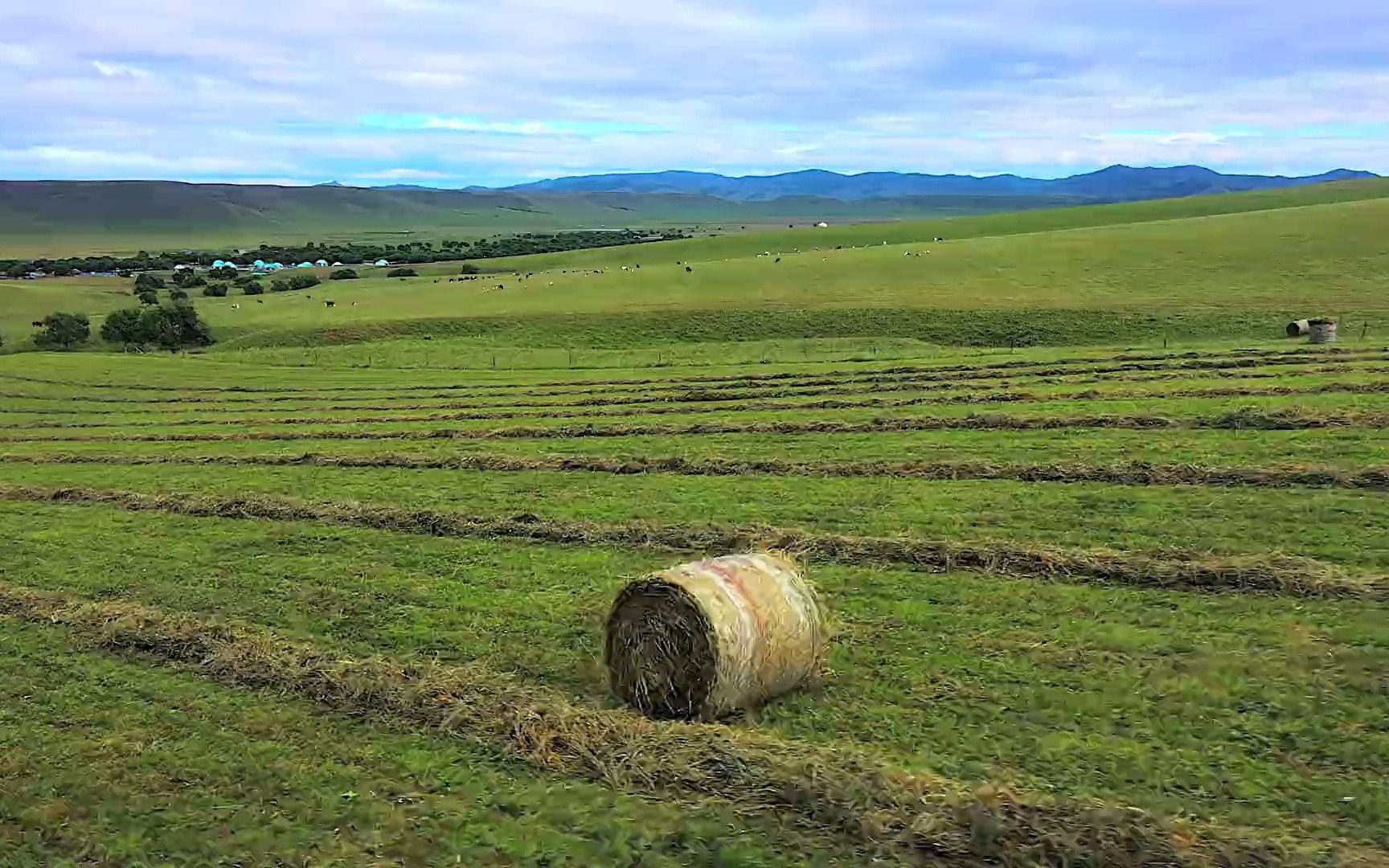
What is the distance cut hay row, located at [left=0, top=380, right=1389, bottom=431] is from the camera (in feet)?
85.1

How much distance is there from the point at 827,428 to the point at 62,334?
6742 centimetres

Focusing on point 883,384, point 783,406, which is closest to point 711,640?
point 783,406

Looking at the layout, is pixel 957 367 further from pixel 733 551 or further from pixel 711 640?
pixel 711 640

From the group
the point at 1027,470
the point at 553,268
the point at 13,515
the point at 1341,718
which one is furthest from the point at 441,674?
the point at 553,268

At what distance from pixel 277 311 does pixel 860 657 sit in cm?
7618

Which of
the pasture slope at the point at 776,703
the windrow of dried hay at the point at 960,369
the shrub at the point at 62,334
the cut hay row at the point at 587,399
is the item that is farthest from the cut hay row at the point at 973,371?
the shrub at the point at 62,334

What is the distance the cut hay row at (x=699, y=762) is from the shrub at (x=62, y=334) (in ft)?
233

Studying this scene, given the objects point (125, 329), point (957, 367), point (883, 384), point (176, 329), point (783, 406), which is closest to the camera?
point (783, 406)

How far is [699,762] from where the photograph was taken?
948 centimetres

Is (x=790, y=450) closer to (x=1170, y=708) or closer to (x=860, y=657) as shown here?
(x=860, y=657)

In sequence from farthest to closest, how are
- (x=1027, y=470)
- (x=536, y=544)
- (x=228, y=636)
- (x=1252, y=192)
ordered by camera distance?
(x=1252, y=192), (x=1027, y=470), (x=536, y=544), (x=228, y=636)

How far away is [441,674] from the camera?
1176cm

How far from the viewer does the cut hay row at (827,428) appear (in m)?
22.1

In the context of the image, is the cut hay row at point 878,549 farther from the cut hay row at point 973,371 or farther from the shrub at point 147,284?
the shrub at point 147,284
